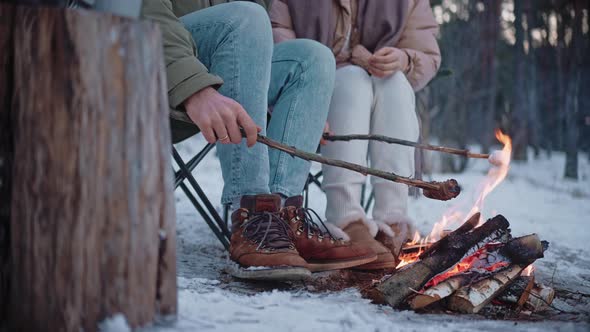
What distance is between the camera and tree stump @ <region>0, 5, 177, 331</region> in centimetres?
108

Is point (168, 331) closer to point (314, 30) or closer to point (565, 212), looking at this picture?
point (314, 30)

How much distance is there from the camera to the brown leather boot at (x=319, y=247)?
6.69 ft

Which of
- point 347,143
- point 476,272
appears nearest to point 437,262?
point 476,272

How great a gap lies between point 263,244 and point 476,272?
72 cm

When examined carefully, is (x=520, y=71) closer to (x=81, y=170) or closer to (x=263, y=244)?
(x=263, y=244)

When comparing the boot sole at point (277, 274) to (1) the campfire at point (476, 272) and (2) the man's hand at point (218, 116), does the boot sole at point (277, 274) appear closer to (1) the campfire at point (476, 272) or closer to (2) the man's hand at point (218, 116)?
(1) the campfire at point (476, 272)

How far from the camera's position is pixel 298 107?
2195 mm

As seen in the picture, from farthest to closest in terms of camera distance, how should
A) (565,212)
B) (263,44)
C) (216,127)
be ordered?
(565,212) < (263,44) < (216,127)

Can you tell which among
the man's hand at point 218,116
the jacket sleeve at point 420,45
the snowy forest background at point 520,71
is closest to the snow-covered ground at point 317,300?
the man's hand at point 218,116

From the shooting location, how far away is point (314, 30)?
2682 mm

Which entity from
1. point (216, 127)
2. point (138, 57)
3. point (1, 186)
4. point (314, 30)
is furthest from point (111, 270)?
point (314, 30)

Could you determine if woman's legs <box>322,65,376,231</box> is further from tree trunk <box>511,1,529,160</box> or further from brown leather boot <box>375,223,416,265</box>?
tree trunk <box>511,1,529,160</box>

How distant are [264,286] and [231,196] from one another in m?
0.37

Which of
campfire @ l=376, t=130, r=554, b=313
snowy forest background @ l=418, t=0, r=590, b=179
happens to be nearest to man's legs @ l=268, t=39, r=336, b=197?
campfire @ l=376, t=130, r=554, b=313
